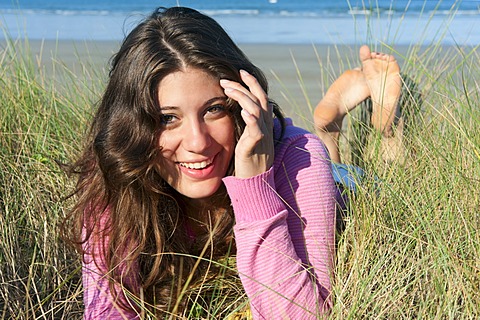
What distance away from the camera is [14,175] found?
105 inches

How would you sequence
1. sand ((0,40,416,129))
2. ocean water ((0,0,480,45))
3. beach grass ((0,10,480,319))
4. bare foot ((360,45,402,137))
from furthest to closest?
ocean water ((0,0,480,45)) < sand ((0,40,416,129)) < bare foot ((360,45,402,137)) < beach grass ((0,10,480,319))

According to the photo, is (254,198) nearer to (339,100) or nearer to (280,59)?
(339,100)

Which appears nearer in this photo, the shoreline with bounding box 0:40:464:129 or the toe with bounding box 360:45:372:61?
the toe with bounding box 360:45:372:61

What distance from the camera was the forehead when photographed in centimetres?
203

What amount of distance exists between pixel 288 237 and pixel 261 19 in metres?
13.6

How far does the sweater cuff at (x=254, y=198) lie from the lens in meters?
2.03

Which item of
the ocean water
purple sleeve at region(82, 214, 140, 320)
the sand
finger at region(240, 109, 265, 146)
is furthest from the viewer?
the ocean water

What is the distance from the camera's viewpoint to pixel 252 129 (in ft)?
6.50

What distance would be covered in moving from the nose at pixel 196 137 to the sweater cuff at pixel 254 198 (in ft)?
0.42

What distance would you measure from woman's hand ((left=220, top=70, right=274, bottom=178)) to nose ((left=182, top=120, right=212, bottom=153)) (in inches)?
3.8

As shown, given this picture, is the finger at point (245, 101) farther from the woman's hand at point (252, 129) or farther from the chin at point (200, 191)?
the chin at point (200, 191)

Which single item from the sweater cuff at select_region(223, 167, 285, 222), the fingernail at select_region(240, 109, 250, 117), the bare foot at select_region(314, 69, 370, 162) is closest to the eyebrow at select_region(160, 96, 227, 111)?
the fingernail at select_region(240, 109, 250, 117)

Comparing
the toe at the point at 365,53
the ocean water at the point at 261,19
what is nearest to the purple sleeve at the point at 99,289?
the toe at the point at 365,53

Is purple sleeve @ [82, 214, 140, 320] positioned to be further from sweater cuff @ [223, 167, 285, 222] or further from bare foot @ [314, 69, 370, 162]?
bare foot @ [314, 69, 370, 162]
